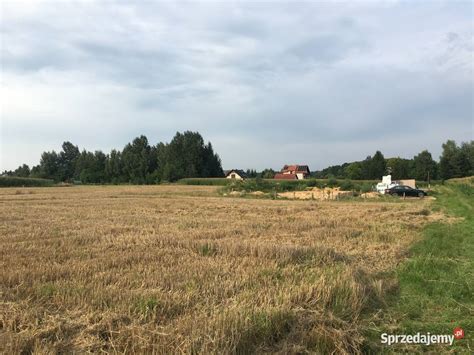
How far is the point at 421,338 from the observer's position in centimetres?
518

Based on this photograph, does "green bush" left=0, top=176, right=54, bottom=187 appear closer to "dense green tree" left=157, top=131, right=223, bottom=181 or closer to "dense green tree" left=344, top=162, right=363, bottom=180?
"dense green tree" left=157, top=131, right=223, bottom=181

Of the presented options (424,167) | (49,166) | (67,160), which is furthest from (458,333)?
(67,160)

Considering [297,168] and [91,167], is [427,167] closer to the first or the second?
[297,168]

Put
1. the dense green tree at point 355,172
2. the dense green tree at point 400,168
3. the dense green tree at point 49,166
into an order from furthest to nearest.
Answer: the dense green tree at point 49,166
the dense green tree at point 355,172
the dense green tree at point 400,168

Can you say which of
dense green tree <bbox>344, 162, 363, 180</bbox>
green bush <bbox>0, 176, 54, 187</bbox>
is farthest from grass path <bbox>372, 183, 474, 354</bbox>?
dense green tree <bbox>344, 162, 363, 180</bbox>

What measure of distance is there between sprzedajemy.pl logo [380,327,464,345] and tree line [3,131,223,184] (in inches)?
4447

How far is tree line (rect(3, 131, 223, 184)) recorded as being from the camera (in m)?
121

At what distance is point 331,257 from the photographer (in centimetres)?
902

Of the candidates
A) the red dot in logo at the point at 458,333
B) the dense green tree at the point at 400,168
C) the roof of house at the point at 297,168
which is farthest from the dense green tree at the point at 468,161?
the red dot in logo at the point at 458,333

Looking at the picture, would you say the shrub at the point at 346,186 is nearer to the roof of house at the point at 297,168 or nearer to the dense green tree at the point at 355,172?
the dense green tree at the point at 355,172

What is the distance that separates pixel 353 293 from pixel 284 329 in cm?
154

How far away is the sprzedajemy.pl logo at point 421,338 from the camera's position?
16.7 ft

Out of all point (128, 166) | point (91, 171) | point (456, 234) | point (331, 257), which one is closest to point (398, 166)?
point (128, 166)

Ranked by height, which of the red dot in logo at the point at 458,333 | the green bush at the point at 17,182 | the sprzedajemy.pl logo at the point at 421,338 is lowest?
the sprzedajemy.pl logo at the point at 421,338
